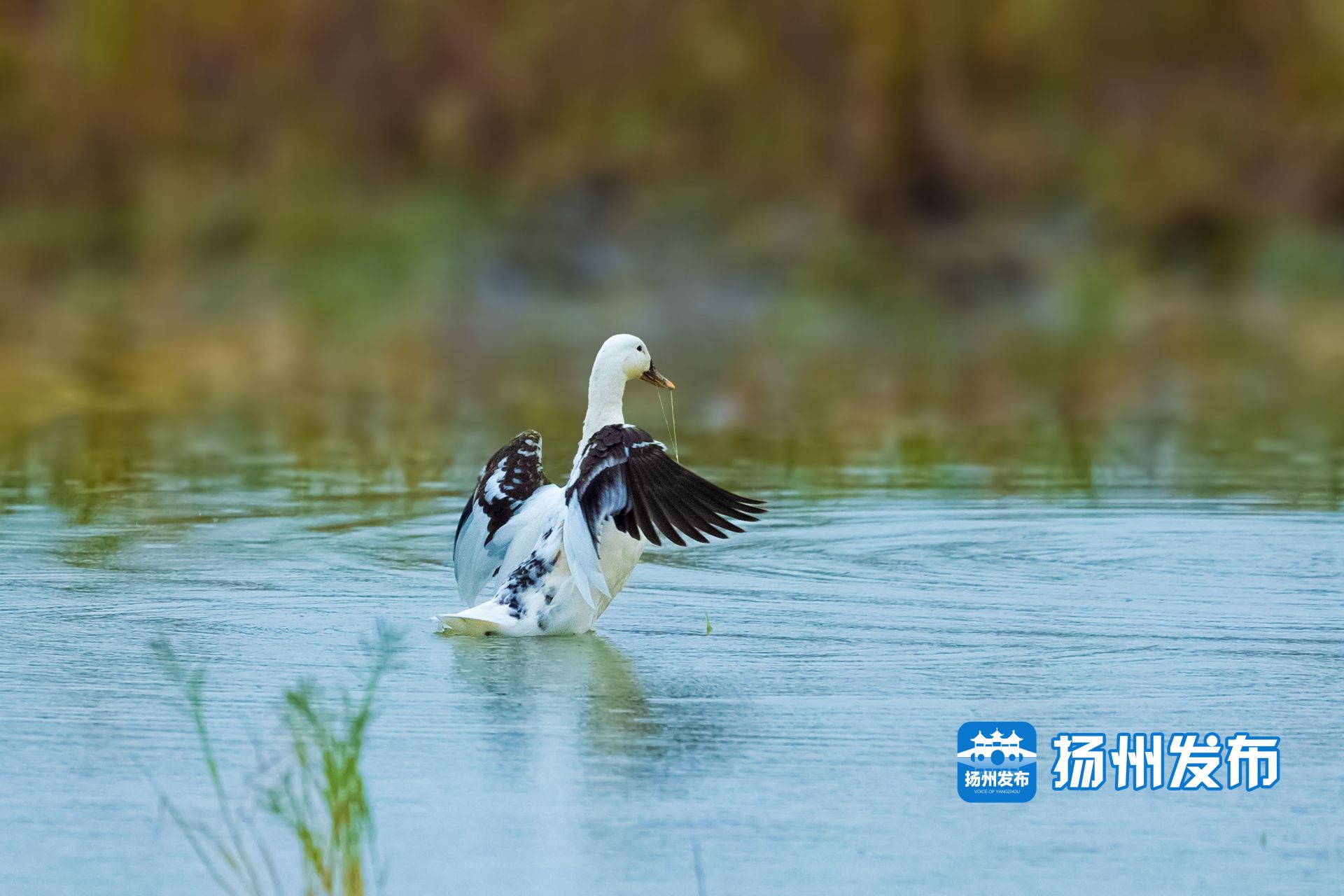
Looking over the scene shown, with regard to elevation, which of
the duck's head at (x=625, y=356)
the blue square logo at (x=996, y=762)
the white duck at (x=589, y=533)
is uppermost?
the duck's head at (x=625, y=356)

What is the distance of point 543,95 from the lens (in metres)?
25.6

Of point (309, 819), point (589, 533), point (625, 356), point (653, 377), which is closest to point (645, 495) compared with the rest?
point (589, 533)

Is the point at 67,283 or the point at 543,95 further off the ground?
the point at 543,95

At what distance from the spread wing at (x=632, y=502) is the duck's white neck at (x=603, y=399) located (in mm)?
364

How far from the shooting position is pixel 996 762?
457cm

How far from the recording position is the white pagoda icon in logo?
4602 millimetres

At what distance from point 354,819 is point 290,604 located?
2.35m

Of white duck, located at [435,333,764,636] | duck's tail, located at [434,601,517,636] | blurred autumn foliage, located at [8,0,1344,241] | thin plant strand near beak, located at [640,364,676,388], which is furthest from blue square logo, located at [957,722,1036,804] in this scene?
blurred autumn foliage, located at [8,0,1344,241]

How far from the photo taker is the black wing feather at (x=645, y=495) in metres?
5.74

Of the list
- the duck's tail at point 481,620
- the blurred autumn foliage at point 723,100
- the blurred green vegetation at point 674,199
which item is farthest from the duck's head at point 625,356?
the blurred autumn foliage at point 723,100

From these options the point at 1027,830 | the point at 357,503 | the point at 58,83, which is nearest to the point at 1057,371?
the point at 357,503

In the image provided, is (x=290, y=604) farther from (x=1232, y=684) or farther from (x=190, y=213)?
(x=190, y=213)

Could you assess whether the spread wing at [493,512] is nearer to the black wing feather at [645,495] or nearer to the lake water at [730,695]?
the lake water at [730,695]

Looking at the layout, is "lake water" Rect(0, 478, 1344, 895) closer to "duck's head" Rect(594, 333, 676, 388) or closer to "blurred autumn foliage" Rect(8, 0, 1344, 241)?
"duck's head" Rect(594, 333, 676, 388)
